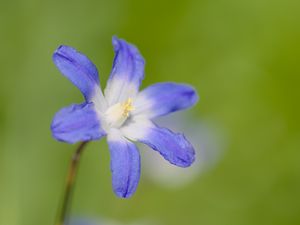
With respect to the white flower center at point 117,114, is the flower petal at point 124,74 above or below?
above

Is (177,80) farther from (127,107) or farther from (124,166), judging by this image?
(124,166)

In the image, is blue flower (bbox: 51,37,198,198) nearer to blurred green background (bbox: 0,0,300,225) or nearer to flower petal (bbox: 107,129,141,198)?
flower petal (bbox: 107,129,141,198)

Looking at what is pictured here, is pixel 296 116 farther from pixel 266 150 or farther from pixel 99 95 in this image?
pixel 99 95

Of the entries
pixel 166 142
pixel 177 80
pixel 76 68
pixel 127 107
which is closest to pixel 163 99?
pixel 127 107

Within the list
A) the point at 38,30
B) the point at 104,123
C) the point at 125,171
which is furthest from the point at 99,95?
the point at 38,30

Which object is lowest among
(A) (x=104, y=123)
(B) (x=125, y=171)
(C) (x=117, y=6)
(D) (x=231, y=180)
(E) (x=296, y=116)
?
(B) (x=125, y=171)

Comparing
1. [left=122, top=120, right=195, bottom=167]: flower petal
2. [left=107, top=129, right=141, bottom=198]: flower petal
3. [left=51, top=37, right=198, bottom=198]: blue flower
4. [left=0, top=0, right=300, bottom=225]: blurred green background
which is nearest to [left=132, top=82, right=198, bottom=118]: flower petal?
[left=51, top=37, right=198, bottom=198]: blue flower

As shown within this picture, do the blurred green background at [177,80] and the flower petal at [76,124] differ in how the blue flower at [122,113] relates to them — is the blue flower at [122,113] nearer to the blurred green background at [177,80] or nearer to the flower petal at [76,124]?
the flower petal at [76,124]

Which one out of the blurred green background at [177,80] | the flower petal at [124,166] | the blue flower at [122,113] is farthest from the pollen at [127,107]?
the blurred green background at [177,80]
